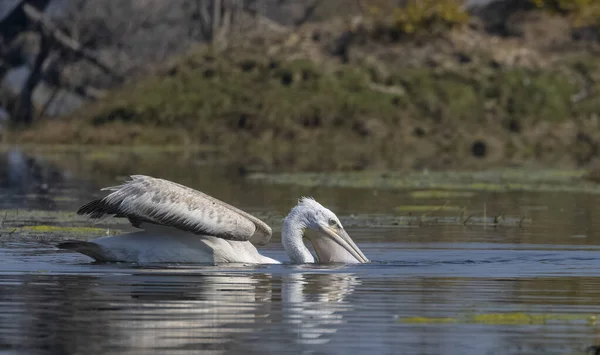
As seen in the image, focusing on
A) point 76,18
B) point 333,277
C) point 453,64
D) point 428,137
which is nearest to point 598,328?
point 333,277

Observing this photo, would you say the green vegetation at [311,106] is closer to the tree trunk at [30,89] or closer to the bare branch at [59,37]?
the tree trunk at [30,89]

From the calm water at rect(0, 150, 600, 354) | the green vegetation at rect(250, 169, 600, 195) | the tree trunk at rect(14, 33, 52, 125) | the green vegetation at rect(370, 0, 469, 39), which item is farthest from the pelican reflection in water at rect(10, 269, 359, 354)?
the tree trunk at rect(14, 33, 52, 125)

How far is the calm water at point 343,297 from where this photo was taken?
7.54 m

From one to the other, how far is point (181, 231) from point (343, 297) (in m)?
2.69

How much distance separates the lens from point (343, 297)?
30.9 ft

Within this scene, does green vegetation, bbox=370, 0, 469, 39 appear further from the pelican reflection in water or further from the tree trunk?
the pelican reflection in water

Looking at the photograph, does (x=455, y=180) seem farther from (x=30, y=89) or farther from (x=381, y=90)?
(x=30, y=89)

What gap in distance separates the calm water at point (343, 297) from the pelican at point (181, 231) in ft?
0.61

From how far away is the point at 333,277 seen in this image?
426 inches

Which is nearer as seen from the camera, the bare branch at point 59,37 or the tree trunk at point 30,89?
the tree trunk at point 30,89

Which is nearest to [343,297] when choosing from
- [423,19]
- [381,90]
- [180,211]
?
[180,211]

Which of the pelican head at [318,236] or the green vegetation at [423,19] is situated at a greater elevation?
the green vegetation at [423,19]

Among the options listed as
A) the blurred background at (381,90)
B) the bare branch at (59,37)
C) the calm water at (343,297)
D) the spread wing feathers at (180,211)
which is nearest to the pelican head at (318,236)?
the calm water at (343,297)

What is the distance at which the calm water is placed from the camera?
754cm
